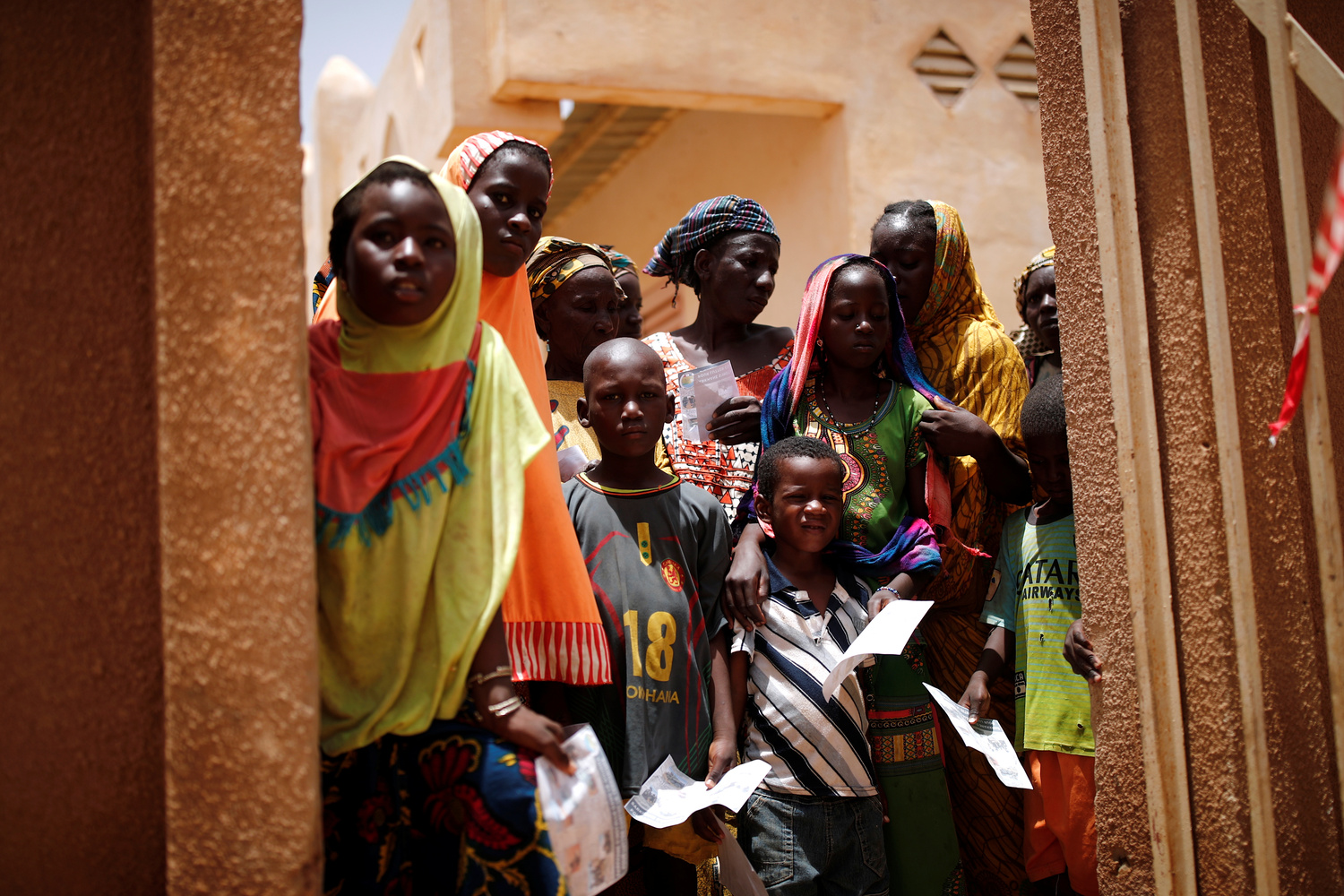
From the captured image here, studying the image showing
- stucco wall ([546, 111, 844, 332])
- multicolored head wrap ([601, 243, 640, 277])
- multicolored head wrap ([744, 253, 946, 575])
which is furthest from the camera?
stucco wall ([546, 111, 844, 332])

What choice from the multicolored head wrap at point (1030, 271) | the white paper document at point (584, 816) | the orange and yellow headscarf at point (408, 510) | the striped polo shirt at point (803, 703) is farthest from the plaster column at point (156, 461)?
the multicolored head wrap at point (1030, 271)

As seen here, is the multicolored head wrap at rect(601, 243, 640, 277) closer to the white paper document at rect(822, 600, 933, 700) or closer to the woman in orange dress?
the woman in orange dress

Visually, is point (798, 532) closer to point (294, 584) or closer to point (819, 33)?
point (294, 584)

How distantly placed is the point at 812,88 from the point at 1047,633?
5493 millimetres

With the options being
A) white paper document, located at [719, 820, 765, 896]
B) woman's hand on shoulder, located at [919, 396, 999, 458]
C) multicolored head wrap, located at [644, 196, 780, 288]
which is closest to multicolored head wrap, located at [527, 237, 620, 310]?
multicolored head wrap, located at [644, 196, 780, 288]

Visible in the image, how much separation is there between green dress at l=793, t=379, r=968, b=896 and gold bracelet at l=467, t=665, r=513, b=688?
59.4 inches

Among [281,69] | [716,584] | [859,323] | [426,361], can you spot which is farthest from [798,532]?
[281,69]

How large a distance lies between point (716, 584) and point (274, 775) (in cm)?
149

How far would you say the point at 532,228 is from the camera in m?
3.02

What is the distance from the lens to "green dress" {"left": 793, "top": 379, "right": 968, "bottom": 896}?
3350 mm

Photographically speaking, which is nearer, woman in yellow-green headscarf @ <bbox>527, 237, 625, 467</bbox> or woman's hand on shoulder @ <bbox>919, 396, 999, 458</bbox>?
woman's hand on shoulder @ <bbox>919, 396, 999, 458</bbox>

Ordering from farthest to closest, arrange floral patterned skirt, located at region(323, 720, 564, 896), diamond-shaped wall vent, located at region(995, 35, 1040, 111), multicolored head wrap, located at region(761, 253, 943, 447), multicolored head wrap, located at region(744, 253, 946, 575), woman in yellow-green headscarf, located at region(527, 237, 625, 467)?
diamond-shaped wall vent, located at region(995, 35, 1040, 111)
woman in yellow-green headscarf, located at region(527, 237, 625, 467)
multicolored head wrap, located at region(761, 253, 943, 447)
multicolored head wrap, located at region(744, 253, 946, 575)
floral patterned skirt, located at region(323, 720, 564, 896)

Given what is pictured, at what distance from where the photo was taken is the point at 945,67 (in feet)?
27.3

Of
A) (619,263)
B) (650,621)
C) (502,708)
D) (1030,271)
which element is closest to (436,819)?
(502,708)
